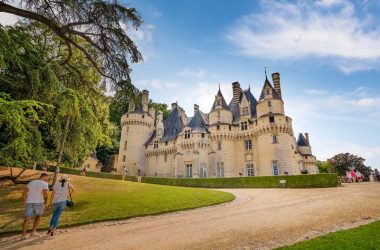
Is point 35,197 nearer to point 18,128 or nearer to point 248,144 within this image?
point 18,128

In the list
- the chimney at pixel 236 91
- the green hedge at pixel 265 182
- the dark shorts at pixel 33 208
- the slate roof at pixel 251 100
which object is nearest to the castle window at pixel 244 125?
the slate roof at pixel 251 100

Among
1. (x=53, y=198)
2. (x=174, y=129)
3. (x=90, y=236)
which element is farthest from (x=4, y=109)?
(x=174, y=129)

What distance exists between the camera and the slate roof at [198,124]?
117 ft

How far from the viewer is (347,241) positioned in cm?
561

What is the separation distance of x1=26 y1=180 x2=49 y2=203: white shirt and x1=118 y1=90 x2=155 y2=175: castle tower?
32.9 m

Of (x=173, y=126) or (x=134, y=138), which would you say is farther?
(x=173, y=126)

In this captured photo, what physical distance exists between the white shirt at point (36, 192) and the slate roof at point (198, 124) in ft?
93.9

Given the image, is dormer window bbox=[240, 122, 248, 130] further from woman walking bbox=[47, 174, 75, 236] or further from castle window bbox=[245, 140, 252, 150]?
woman walking bbox=[47, 174, 75, 236]

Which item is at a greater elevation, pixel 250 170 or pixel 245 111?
pixel 245 111

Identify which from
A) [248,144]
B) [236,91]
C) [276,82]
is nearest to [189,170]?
[248,144]

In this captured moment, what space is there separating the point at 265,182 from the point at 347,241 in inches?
733

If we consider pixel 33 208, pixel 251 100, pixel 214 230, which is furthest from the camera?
pixel 251 100

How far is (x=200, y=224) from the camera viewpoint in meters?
8.46

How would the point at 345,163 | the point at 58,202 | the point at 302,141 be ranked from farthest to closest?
the point at 345,163 → the point at 302,141 → the point at 58,202
